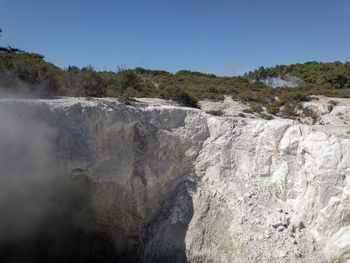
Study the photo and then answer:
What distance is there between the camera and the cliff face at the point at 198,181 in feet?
36.4

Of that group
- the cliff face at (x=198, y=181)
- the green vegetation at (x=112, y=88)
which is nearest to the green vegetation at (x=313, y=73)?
the green vegetation at (x=112, y=88)

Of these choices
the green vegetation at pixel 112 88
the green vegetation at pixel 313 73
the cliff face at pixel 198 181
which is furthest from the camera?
the green vegetation at pixel 313 73

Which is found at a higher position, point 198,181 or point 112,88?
point 112,88

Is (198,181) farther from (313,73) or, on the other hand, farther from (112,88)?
(313,73)

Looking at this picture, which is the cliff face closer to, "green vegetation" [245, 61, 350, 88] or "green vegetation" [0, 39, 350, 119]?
"green vegetation" [0, 39, 350, 119]

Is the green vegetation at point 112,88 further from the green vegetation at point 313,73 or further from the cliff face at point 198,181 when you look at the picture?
the green vegetation at point 313,73

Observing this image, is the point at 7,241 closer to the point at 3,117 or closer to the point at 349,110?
the point at 3,117

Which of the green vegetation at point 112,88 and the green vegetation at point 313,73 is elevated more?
the green vegetation at point 313,73

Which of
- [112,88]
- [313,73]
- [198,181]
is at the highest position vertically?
[313,73]

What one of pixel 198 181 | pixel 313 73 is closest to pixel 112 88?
pixel 198 181

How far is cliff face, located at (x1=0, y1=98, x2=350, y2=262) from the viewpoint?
36.4 ft

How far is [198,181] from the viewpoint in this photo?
12.8m

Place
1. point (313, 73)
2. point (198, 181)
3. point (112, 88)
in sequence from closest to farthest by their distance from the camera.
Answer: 1. point (198, 181)
2. point (112, 88)
3. point (313, 73)

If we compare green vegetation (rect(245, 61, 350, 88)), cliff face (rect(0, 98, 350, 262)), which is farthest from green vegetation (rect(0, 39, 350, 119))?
green vegetation (rect(245, 61, 350, 88))
